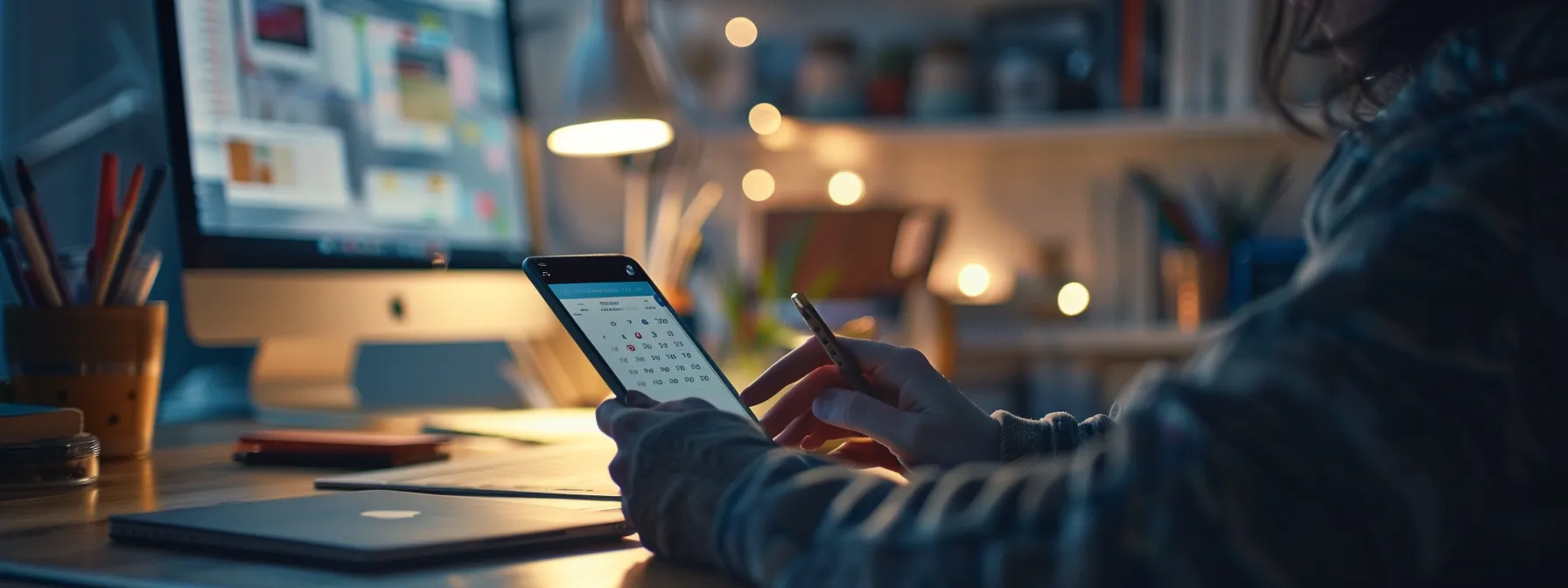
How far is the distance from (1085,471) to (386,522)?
297 mm

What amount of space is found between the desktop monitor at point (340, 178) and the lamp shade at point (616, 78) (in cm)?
8

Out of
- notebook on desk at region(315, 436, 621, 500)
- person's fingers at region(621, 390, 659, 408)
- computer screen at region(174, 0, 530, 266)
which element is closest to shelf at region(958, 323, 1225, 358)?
computer screen at region(174, 0, 530, 266)

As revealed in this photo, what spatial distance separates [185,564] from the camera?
0.49m

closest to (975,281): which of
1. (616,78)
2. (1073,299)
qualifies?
(1073,299)

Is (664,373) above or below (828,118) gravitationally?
below

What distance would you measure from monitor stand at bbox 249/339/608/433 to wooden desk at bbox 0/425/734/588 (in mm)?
450

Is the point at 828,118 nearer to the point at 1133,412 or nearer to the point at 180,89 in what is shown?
the point at 180,89

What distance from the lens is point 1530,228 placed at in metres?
0.37

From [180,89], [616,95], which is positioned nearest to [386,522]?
[180,89]

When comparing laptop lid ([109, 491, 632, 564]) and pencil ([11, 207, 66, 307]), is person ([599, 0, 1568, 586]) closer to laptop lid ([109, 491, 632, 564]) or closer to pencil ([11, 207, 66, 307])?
laptop lid ([109, 491, 632, 564])

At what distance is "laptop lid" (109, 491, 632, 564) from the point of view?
0.48 meters

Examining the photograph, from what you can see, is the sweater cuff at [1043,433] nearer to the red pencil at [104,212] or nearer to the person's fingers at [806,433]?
the person's fingers at [806,433]

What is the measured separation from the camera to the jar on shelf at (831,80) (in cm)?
221

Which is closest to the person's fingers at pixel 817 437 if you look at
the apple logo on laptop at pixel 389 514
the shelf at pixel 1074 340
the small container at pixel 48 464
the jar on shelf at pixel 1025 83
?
the apple logo on laptop at pixel 389 514
